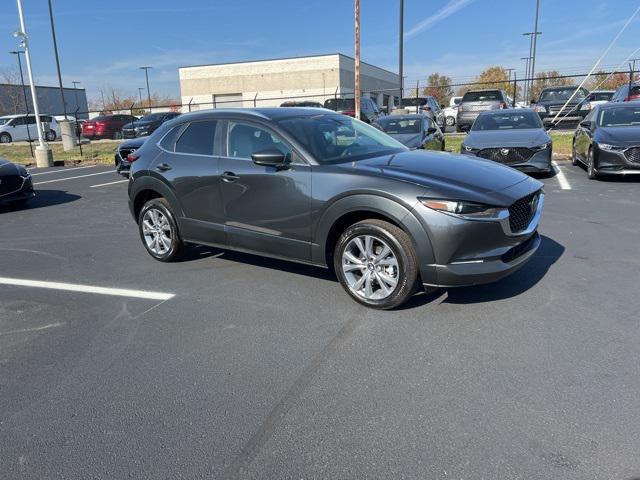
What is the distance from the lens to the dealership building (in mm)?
57531

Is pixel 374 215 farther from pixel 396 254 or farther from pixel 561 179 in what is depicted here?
pixel 561 179

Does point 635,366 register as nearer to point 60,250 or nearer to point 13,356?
point 13,356

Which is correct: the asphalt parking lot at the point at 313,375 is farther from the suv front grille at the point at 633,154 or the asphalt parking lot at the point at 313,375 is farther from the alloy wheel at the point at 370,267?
the suv front grille at the point at 633,154

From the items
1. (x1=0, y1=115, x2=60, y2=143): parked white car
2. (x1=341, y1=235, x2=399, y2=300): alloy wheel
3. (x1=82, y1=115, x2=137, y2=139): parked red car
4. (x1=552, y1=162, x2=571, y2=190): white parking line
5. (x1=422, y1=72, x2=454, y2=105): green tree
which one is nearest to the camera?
(x1=341, y1=235, x2=399, y2=300): alloy wheel

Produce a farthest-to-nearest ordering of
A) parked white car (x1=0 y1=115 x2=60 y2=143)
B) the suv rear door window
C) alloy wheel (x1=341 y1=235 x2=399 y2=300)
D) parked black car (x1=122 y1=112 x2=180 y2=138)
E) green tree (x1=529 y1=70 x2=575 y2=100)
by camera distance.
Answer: green tree (x1=529 y1=70 x2=575 y2=100)
parked white car (x1=0 y1=115 x2=60 y2=143)
parked black car (x1=122 y1=112 x2=180 y2=138)
the suv rear door window
alloy wheel (x1=341 y1=235 x2=399 y2=300)

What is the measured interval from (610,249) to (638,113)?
6.42 meters

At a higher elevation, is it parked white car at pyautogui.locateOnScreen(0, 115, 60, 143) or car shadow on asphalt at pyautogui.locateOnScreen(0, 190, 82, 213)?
parked white car at pyautogui.locateOnScreen(0, 115, 60, 143)

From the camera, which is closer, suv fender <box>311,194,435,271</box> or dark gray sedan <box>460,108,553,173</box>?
suv fender <box>311,194,435,271</box>

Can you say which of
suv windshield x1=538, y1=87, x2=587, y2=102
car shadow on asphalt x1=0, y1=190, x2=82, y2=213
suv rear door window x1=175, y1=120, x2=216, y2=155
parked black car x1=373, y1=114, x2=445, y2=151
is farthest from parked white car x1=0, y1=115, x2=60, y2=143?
suv rear door window x1=175, y1=120, x2=216, y2=155

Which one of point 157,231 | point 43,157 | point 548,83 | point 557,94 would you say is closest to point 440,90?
point 548,83

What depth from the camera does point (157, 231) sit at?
5.97 metres

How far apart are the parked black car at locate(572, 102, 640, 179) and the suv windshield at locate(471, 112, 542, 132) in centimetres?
109

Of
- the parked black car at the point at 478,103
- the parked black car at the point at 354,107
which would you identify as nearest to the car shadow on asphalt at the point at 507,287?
the parked black car at the point at 354,107

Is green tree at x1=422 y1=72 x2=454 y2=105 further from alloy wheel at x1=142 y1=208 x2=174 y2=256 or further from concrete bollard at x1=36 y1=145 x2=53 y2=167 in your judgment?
alloy wheel at x1=142 y1=208 x2=174 y2=256
